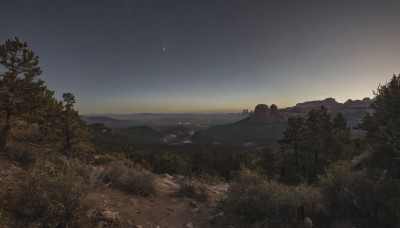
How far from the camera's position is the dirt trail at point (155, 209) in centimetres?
626

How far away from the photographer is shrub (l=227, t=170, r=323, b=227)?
598cm

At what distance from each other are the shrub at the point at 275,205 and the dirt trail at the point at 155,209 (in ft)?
3.18

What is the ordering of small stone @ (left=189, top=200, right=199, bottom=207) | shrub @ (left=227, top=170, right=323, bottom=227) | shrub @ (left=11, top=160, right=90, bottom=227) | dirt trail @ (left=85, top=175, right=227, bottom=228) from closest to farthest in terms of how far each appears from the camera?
shrub @ (left=11, top=160, right=90, bottom=227), shrub @ (left=227, top=170, right=323, bottom=227), dirt trail @ (left=85, top=175, right=227, bottom=228), small stone @ (left=189, top=200, right=199, bottom=207)

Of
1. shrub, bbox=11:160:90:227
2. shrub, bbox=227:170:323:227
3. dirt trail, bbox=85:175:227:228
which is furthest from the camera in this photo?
dirt trail, bbox=85:175:227:228

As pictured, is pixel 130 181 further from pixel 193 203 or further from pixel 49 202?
pixel 49 202

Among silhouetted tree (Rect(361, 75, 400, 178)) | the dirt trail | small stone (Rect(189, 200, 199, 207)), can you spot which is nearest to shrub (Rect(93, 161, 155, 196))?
the dirt trail

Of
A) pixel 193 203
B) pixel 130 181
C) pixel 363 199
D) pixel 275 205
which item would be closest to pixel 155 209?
pixel 193 203

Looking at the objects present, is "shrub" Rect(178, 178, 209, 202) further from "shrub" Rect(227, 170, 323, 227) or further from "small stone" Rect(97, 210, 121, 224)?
"small stone" Rect(97, 210, 121, 224)

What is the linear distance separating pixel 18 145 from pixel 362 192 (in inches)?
554

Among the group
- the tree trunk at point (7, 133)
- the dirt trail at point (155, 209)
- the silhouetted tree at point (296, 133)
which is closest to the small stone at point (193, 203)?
the dirt trail at point (155, 209)

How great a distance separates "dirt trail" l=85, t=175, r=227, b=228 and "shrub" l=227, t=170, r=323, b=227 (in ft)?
3.18

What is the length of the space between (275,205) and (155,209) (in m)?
3.57

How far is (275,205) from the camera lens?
243 inches

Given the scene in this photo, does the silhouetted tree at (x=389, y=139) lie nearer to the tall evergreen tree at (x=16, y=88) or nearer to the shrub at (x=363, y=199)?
the shrub at (x=363, y=199)
